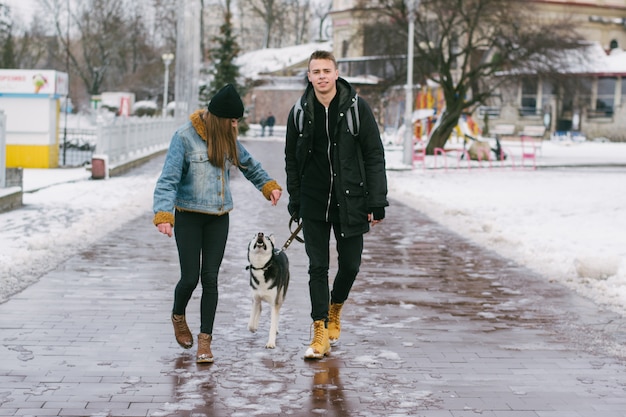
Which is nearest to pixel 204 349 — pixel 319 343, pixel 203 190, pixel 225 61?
pixel 319 343

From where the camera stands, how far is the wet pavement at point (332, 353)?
5566mm

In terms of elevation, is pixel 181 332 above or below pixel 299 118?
below

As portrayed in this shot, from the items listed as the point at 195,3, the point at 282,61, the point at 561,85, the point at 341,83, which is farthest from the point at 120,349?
the point at 282,61

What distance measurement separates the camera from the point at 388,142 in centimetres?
5166

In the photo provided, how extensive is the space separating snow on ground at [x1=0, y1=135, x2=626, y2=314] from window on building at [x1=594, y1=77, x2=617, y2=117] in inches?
1286

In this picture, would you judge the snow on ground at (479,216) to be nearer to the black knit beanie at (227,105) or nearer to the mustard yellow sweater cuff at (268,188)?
the mustard yellow sweater cuff at (268,188)

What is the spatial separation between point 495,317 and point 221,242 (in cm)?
273

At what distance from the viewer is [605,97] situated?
62.5m

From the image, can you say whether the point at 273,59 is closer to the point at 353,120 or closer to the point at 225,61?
the point at 225,61

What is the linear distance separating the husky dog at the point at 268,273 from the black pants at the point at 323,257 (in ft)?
0.87

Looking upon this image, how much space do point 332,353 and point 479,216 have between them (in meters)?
10.5

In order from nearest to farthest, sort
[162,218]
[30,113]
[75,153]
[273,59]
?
[162,218]
[30,113]
[75,153]
[273,59]

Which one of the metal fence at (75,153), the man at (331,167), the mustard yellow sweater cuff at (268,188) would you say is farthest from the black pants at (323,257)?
the metal fence at (75,153)

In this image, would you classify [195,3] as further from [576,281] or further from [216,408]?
[216,408]
